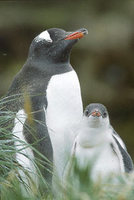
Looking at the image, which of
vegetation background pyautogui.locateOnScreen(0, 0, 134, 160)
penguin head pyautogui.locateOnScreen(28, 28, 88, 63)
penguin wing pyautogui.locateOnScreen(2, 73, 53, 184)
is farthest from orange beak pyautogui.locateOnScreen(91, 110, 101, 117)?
vegetation background pyautogui.locateOnScreen(0, 0, 134, 160)

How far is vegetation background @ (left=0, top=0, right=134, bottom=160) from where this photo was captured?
8.95m

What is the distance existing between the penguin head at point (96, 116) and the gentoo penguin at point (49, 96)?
0.16 meters

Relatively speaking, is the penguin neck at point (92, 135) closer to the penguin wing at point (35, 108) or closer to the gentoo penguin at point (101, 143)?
the gentoo penguin at point (101, 143)

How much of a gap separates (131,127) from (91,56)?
48.3 inches

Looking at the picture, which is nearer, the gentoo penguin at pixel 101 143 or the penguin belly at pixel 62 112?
the gentoo penguin at pixel 101 143

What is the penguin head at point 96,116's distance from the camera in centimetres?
346

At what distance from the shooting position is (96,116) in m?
3.44

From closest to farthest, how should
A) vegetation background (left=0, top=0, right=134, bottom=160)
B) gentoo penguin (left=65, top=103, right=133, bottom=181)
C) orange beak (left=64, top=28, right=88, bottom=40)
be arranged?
gentoo penguin (left=65, top=103, right=133, bottom=181) → orange beak (left=64, top=28, right=88, bottom=40) → vegetation background (left=0, top=0, right=134, bottom=160)

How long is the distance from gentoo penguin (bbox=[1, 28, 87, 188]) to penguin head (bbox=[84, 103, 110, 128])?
16 centimetres

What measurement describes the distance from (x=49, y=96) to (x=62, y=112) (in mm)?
117

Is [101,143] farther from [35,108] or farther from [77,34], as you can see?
[77,34]

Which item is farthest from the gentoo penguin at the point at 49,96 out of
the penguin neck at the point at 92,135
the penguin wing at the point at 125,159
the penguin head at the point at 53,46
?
the penguin wing at the point at 125,159

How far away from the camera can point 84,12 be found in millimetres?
9438

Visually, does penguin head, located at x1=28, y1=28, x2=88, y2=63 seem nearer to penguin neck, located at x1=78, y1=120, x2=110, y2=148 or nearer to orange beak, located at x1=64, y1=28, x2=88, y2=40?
orange beak, located at x1=64, y1=28, x2=88, y2=40
